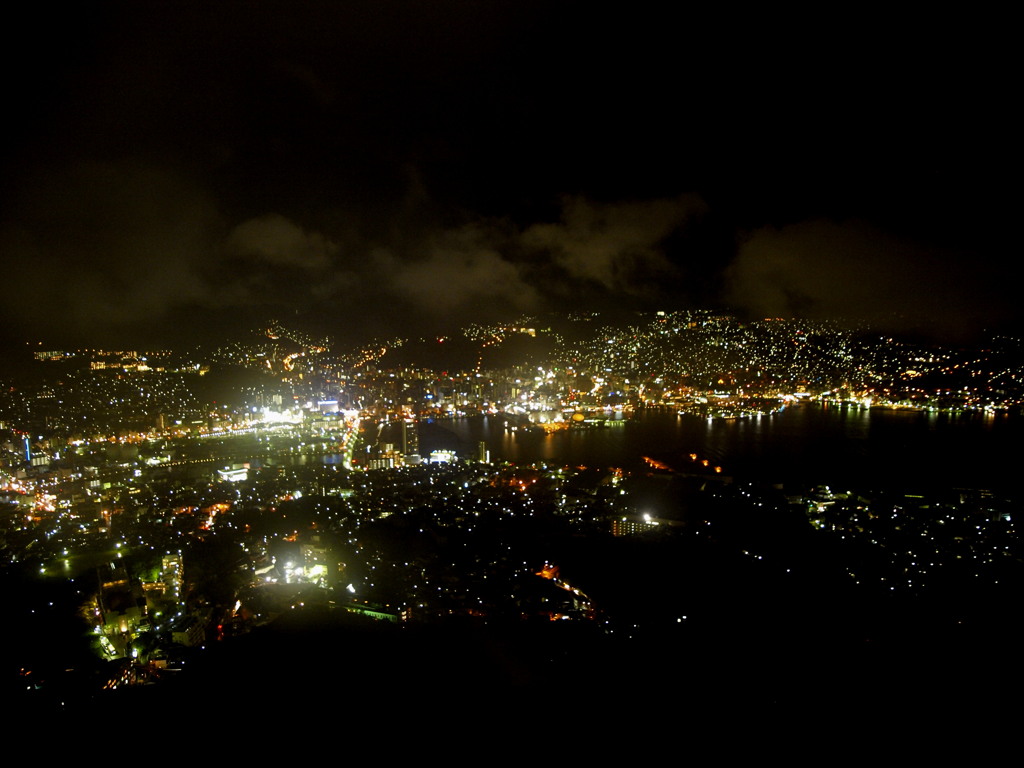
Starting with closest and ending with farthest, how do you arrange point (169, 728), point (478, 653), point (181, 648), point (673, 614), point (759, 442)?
point (169, 728), point (478, 653), point (181, 648), point (673, 614), point (759, 442)

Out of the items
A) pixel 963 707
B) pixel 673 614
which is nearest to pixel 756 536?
pixel 673 614

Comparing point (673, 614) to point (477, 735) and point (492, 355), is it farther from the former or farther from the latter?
point (492, 355)

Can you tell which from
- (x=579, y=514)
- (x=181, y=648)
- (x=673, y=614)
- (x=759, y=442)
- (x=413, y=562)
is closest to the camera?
(x=181, y=648)

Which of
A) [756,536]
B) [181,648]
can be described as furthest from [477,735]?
[756,536]

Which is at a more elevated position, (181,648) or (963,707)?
(963,707)

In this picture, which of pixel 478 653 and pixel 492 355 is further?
pixel 492 355

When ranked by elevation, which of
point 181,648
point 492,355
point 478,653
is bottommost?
point 181,648
